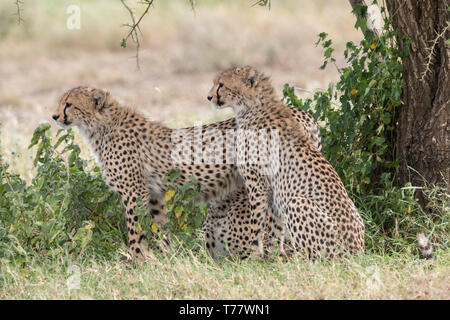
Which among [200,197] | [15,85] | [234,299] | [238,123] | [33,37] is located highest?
[33,37]

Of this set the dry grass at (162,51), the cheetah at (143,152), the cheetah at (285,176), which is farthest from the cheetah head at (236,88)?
the dry grass at (162,51)

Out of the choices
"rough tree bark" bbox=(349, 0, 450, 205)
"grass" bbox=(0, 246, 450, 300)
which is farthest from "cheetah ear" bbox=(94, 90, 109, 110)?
"rough tree bark" bbox=(349, 0, 450, 205)

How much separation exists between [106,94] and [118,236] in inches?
32.7

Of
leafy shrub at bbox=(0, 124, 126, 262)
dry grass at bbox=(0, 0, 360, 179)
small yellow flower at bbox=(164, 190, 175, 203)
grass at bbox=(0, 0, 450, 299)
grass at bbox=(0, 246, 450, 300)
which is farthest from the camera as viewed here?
dry grass at bbox=(0, 0, 360, 179)

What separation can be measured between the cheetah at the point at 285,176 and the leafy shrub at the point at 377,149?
0.40 m

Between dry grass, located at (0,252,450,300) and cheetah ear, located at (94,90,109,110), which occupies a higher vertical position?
cheetah ear, located at (94,90,109,110)

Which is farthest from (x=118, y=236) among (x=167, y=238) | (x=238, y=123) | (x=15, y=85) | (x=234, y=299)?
(x=15, y=85)

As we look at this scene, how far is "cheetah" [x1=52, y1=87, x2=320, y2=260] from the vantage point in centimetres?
442

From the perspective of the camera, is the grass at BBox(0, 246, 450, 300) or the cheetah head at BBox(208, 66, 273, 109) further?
the cheetah head at BBox(208, 66, 273, 109)

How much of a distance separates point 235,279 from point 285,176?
2.13 feet

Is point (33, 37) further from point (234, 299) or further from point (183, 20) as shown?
point (234, 299)

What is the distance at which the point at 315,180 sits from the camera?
4016 mm

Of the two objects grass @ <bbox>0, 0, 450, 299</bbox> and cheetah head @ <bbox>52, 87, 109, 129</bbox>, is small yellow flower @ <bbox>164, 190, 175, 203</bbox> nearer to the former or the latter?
grass @ <bbox>0, 0, 450, 299</bbox>

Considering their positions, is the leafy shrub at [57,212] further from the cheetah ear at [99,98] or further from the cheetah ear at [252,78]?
the cheetah ear at [252,78]
